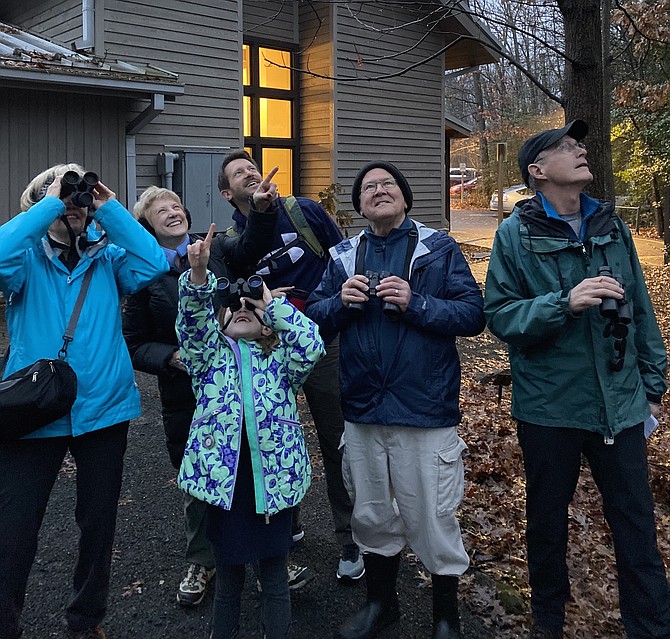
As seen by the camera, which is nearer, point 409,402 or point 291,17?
point 409,402

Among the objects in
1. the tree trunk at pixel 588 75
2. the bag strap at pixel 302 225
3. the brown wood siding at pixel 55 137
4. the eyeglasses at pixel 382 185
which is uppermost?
the brown wood siding at pixel 55 137

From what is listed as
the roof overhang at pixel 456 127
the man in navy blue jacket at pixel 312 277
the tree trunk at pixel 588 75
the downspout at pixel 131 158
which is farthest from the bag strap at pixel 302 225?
the roof overhang at pixel 456 127

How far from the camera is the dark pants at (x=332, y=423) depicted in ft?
11.6

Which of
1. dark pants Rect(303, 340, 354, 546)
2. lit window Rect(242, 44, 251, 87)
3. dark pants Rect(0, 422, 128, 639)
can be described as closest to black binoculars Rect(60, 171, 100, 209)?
dark pants Rect(0, 422, 128, 639)

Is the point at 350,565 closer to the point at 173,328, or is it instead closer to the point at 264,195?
the point at 173,328

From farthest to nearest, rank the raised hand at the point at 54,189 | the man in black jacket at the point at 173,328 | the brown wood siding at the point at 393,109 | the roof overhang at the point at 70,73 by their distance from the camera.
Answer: the brown wood siding at the point at 393,109
the roof overhang at the point at 70,73
the man in black jacket at the point at 173,328
the raised hand at the point at 54,189

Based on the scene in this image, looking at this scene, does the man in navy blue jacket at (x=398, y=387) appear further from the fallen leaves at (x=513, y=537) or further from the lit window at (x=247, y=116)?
the lit window at (x=247, y=116)

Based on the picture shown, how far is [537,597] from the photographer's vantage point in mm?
2941

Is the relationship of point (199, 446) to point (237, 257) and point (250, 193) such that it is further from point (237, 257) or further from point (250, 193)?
point (250, 193)

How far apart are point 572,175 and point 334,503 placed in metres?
1.97

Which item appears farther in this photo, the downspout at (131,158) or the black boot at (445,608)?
the downspout at (131,158)

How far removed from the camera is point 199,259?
261cm

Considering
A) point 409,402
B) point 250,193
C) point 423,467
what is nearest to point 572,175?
point 409,402

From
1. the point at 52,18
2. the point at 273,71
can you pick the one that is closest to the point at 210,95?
the point at 273,71
